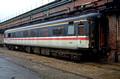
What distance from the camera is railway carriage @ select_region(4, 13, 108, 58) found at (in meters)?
10.5

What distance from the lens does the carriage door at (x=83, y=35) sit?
10.4 meters

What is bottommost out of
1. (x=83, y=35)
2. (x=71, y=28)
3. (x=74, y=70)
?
(x=74, y=70)

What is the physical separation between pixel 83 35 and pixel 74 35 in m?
0.92

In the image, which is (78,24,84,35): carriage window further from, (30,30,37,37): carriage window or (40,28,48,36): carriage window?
(30,30,37,37): carriage window

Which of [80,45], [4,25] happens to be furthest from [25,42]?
[4,25]

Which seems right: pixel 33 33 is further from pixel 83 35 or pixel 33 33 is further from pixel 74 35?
pixel 83 35

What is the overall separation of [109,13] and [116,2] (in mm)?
1615

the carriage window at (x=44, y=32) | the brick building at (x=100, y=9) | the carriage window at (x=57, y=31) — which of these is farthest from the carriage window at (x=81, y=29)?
the carriage window at (x=44, y=32)

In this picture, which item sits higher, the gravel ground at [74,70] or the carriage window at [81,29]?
the carriage window at [81,29]

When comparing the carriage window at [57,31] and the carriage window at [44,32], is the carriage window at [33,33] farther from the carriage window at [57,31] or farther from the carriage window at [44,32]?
the carriage window at [57,31]

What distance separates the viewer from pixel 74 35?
447 inches

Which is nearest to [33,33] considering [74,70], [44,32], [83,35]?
[44,32]

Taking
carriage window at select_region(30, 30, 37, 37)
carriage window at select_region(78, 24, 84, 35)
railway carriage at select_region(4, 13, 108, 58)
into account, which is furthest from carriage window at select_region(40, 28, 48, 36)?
carriage window at select_region(78, 24, 84, 35)

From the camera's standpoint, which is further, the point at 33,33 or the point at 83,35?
the point at 33,33
